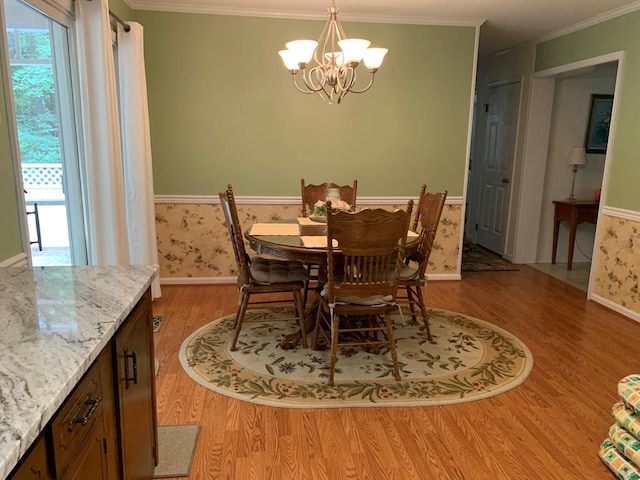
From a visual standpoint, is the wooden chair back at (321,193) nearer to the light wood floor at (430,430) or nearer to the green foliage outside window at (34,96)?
the light wood floor at (430,430)

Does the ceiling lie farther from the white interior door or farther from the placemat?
Answer: the placemat

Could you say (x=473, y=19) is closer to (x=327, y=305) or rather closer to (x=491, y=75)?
(x=491, y=75)

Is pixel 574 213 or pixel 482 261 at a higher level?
pixel 574 213

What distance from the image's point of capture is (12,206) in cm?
197

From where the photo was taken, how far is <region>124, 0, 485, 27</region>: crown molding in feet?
12.8

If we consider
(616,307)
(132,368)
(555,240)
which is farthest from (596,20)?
(132,368)

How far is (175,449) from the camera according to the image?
6.69ft

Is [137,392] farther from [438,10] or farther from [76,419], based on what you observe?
[438,10]

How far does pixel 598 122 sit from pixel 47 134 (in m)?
5.38

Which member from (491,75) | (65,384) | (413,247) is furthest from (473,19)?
(65,384)

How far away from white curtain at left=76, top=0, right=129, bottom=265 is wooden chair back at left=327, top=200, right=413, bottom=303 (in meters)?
1.40

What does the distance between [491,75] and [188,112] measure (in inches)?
159

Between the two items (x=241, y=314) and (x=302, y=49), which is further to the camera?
(x=241, y=314)

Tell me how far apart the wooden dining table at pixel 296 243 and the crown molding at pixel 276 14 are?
6.30ft
